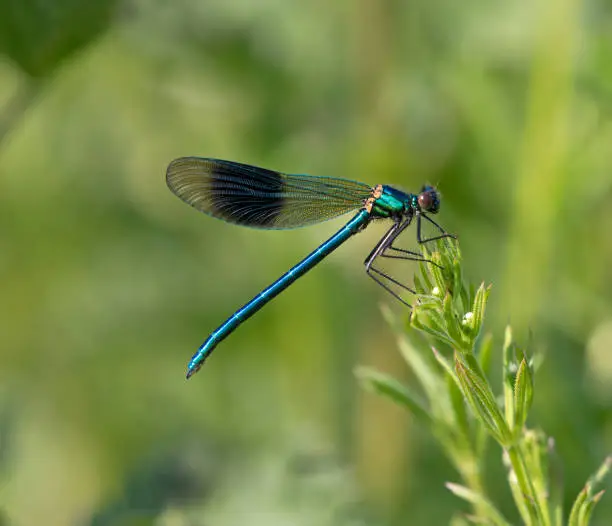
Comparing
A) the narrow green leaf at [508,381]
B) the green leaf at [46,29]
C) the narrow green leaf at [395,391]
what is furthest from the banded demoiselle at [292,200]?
the narrow green leaf at [508,381]

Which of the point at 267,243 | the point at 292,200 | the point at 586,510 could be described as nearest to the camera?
the point at 586,510

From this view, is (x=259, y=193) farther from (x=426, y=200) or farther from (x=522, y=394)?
(x=522, y=394)

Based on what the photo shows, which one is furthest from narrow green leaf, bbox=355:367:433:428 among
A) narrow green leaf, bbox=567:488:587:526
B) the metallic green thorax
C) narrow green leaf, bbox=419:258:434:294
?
the metallic green thorax

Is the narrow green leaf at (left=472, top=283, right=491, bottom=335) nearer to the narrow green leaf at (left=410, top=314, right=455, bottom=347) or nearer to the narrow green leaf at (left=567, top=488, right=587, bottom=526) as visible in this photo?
the narrow green leaf at (left=410, top=314, right=455, bottom=347)

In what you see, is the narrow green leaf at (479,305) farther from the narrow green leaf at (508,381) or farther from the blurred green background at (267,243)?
the blurred green background at (267,243)

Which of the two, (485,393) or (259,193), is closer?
(485,393)

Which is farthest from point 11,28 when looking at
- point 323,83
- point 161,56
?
point 323,83

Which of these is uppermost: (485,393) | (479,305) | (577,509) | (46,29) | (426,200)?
(426,200)

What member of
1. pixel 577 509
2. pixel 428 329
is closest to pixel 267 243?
pixel 428 329
